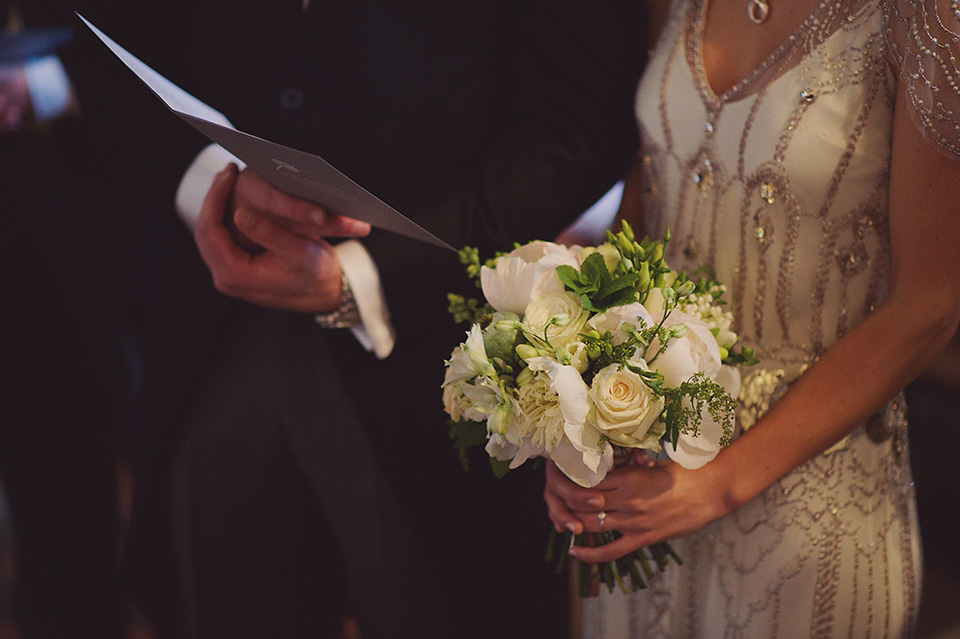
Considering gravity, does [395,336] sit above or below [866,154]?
below

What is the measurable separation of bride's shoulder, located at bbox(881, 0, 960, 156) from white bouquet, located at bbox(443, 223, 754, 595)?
0.34 metres

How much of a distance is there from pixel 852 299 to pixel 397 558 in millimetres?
1015

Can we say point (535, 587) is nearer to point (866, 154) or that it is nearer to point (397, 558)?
point (397, 558)

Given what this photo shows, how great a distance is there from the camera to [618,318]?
1.00 metres

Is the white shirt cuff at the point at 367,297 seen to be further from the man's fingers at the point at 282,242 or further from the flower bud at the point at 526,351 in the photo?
the flower bud at the point at 526,351

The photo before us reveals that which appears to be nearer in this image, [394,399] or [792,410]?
[792,410]

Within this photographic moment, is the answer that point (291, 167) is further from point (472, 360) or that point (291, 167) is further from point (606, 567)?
point (606, 567)

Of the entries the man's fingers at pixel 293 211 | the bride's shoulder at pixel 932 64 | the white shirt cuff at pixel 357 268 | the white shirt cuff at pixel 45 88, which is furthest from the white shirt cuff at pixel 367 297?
the white shirt cuff at pixel 45 88

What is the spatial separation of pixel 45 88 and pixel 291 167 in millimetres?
1834

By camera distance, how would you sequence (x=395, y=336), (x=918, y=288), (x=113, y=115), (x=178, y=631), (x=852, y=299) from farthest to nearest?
(x=178, y=631) < (x=113, y=115) < (x=395, y=336) < (x=852, y=299) < (x=918, y=288)

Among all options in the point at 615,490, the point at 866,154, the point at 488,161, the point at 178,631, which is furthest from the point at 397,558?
the point at 866,154

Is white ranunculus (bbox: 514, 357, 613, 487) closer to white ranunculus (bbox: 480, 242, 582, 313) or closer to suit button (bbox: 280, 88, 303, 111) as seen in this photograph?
white ranunculus (bbox: 480, 242, 582, 313)

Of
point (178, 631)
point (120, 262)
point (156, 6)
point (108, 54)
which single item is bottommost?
point (178, 631)

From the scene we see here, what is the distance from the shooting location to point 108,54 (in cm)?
167
